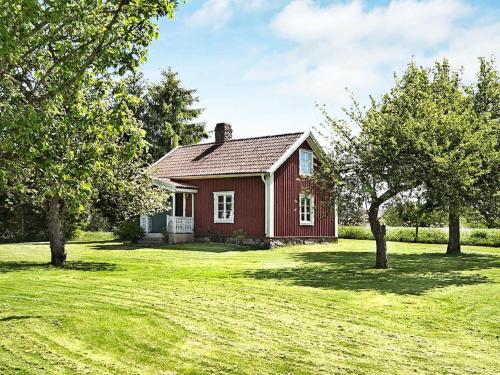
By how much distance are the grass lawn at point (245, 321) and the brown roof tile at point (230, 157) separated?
43.9 ft

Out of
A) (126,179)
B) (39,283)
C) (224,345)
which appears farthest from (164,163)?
(224,345)

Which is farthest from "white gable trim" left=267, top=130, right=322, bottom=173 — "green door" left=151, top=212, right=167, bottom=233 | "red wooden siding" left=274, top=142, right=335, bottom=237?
"green door" left=151, top=212, right=167, bottom=233

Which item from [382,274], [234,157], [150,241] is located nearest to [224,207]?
[234,157]

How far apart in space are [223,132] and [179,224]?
26.0ft

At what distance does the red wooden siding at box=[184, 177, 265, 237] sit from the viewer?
29.2 m

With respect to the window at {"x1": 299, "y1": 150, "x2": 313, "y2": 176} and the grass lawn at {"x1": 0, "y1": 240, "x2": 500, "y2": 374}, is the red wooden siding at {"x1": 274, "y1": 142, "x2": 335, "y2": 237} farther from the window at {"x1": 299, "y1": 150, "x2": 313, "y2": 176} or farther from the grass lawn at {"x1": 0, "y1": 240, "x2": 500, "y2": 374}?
the grass lawn at {"x1": 0, "y1": 240, "x2": 500, "y2": 374}

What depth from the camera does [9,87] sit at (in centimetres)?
984

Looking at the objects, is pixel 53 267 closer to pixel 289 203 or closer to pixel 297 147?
pixel 289 203

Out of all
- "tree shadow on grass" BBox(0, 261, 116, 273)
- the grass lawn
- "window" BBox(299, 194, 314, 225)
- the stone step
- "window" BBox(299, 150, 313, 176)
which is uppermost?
"window" BBox(299, 150, 313, 176)

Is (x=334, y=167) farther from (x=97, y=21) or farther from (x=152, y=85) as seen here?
(x=152, y=85)

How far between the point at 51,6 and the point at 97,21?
1461 mm

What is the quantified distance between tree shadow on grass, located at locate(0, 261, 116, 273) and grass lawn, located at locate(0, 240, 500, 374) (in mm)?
338

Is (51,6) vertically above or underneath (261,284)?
above

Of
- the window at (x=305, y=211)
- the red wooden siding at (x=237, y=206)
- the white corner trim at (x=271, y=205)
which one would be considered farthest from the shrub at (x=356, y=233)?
the white corner trim at (x=271, y=205)
